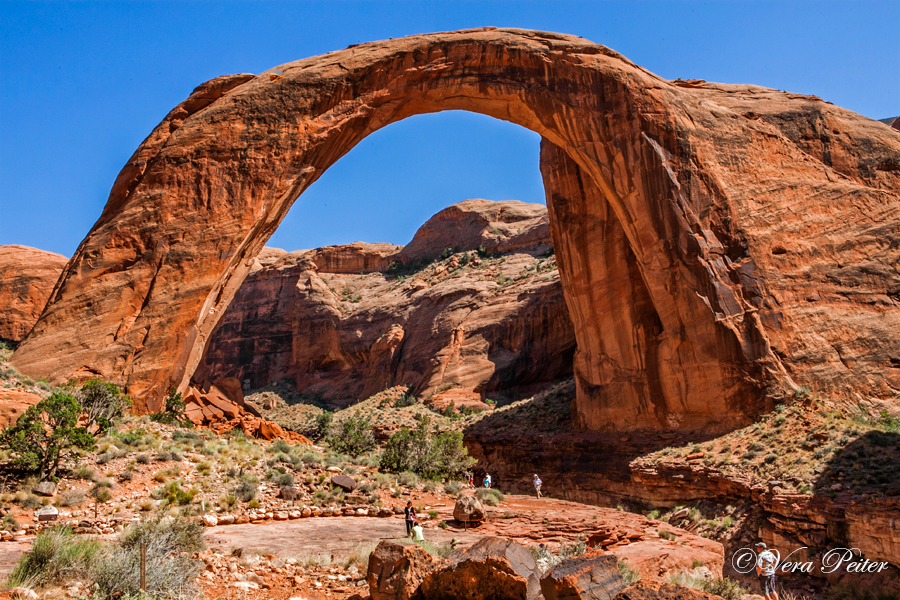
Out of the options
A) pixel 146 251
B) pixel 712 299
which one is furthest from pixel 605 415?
pixel 146 251

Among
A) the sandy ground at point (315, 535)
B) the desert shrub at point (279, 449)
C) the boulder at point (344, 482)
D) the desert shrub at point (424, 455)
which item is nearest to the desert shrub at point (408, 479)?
the desert shrub at point (424, 455)

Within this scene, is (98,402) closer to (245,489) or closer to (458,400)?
(245,489)

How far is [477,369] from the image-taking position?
34.0 m

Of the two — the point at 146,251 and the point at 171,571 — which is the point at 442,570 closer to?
the point at 171,571

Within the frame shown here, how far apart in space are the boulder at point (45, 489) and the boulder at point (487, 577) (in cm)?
763

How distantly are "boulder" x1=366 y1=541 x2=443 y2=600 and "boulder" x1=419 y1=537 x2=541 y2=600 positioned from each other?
0.45 feet

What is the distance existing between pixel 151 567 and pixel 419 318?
34.3m

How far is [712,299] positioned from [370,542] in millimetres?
13904

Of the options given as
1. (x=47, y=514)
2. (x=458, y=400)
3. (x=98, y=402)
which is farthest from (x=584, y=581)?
(x=458, y=400)

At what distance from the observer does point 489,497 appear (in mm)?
15148

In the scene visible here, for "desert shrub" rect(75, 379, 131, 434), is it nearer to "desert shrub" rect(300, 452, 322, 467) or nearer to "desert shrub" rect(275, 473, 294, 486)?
"desert shrub" rect(275, 473, 294, 486)

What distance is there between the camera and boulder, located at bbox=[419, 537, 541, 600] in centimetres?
559

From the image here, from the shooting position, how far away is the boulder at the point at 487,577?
5.59 m

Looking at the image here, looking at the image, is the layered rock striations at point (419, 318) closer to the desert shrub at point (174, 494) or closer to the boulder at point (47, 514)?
the desert shrub at point (174, 494)
